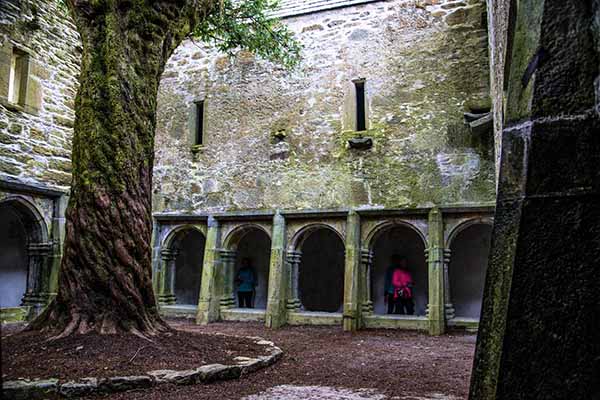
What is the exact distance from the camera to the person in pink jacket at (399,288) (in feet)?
29.8

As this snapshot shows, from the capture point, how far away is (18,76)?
7215mm

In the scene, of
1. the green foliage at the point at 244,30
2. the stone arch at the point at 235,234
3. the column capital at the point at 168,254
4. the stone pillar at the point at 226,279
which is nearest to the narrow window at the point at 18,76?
the green foliage at the point at 244,30

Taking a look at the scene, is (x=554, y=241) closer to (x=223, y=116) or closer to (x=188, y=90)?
(x=223, y=116)

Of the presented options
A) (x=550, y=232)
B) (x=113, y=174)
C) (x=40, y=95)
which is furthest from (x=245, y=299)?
(x=550, y=232)

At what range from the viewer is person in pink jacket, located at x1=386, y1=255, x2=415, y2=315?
909cm

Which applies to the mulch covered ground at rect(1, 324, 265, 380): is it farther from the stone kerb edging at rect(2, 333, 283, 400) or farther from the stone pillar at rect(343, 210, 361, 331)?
the stone pillar at rect(343, 210, 361, 331)

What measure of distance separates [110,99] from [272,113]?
514cm

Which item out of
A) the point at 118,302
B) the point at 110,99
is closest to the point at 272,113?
the point at 110,99

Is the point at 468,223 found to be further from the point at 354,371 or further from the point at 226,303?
the point at 226,303

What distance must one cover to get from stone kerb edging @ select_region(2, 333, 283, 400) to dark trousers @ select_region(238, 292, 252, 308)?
245 inches

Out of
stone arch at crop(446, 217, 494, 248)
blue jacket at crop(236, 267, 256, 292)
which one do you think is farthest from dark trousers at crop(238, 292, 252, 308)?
stone arch at crop(446, 217, 494, 248)

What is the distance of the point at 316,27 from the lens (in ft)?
30.3

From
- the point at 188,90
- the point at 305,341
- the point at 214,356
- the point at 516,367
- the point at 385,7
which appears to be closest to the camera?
the point at 516,367

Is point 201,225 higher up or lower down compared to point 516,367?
higher up
